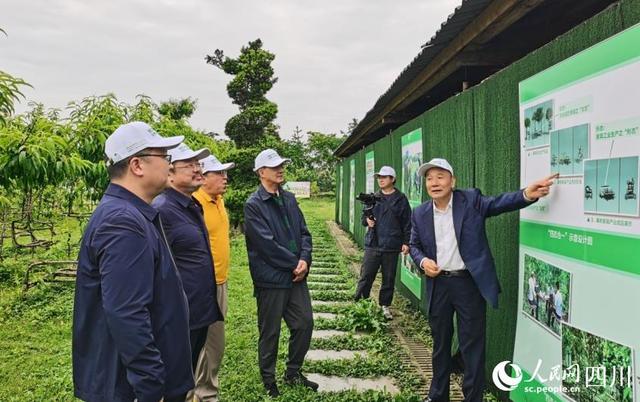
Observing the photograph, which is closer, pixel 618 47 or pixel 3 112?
pixel 618 47

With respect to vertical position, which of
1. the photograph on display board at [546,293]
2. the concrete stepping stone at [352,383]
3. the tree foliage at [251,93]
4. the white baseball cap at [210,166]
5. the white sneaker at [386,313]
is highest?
the tree foliage at [251,93]

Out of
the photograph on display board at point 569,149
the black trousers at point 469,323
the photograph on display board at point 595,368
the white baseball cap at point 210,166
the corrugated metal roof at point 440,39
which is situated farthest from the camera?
the white baseball cap at point 210,166

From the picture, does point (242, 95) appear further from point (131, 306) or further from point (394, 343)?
point (131, 306)

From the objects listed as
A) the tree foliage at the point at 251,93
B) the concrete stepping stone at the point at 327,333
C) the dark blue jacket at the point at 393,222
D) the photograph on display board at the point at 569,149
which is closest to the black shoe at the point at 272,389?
the concrete stepping stone at the point at 327,333

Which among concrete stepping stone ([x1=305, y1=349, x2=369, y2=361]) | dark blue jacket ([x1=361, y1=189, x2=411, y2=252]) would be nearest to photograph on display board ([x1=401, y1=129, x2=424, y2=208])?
dark blue jacket ([x1=361, y1=189, x2=411, y2=252])


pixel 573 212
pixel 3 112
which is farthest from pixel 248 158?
pixel 573 212

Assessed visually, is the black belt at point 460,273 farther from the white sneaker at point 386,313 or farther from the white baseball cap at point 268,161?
the white sneaker at point 386,313

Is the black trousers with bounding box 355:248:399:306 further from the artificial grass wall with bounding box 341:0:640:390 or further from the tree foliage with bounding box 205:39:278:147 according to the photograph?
the tree foliage with bounding box 205:39:278:147

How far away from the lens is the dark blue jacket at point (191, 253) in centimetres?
309

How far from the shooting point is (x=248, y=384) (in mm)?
4137

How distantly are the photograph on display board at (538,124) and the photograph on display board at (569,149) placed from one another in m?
0.10

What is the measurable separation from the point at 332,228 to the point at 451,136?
43.9 ft

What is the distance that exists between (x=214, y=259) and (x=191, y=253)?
61 cm

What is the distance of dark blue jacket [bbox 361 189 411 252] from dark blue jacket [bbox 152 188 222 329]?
10.6ft
